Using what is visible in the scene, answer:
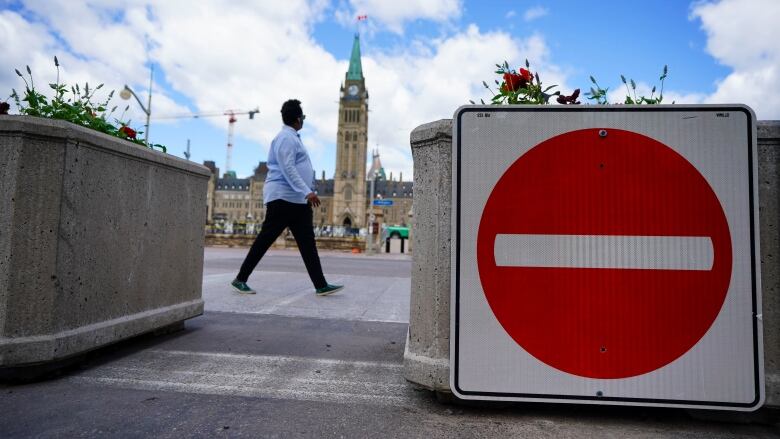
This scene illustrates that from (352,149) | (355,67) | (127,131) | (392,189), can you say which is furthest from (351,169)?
(127,131)

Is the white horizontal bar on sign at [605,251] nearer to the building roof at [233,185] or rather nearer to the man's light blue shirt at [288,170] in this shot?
the man's light blue shirt at [288,170]

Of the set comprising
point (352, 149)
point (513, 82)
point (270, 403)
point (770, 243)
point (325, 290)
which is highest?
point (352, 149)

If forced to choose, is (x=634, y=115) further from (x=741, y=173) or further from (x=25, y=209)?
(x=25, y=209)

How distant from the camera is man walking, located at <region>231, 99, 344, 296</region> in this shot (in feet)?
17.6

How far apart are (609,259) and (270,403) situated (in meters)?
1.59

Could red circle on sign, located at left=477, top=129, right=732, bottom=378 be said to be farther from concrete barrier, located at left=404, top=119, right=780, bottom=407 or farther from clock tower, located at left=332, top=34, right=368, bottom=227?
clock tower, located at left=332, top=34, right=368, bottom=227

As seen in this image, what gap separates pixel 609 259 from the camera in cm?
201

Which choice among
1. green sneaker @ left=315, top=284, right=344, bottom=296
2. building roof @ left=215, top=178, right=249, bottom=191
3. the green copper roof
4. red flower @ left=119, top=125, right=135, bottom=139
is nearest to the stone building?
the green copper roof

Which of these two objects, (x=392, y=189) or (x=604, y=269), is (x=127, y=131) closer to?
(x=604, y=269)

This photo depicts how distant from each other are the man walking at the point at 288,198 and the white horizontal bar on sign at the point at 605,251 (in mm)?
3544

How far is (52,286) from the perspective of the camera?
2.44 meters

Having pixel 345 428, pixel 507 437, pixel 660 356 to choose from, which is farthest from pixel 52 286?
pixel 660 356

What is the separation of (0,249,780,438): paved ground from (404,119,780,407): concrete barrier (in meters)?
0.21

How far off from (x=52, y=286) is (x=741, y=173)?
10.4 ft
